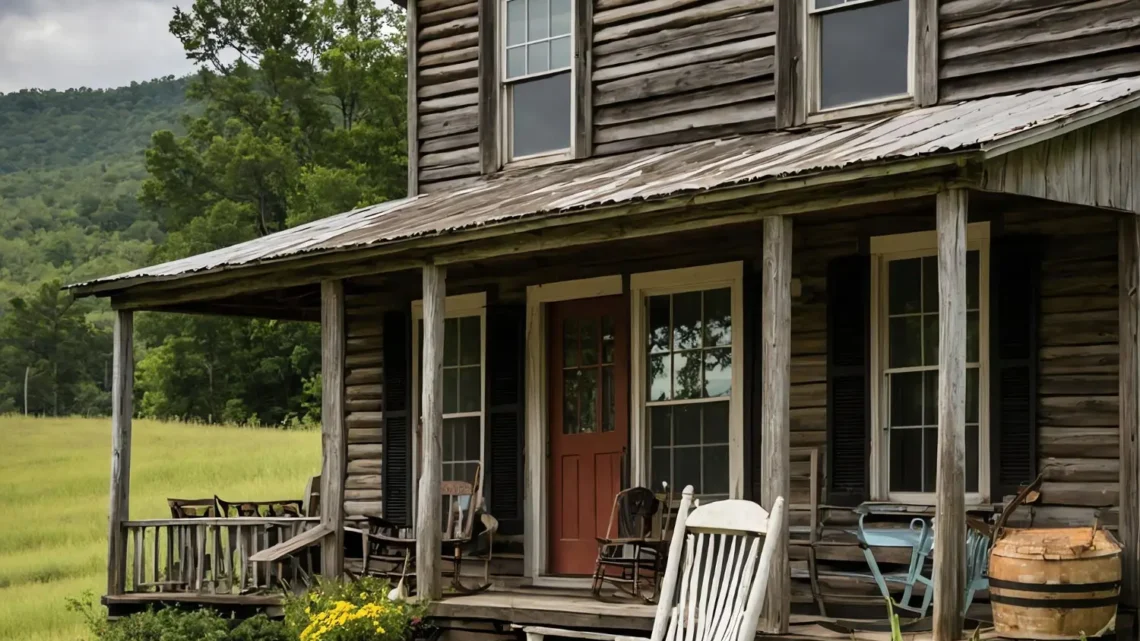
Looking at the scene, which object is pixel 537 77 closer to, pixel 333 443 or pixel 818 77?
pixel 818 77

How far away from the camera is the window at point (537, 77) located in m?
12.4

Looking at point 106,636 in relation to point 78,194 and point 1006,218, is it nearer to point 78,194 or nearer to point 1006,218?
point 1006,218

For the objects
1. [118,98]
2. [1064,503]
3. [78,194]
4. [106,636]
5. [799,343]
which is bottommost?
[106,636]

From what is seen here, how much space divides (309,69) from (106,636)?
29.6 meters

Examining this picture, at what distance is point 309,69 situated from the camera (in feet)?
129

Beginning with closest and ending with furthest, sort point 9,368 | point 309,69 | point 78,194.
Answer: point 309,69 < point 9,368 < point 78,194

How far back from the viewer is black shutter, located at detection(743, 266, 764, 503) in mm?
10414

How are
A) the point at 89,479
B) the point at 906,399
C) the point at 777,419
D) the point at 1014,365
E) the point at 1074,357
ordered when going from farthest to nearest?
the point at 89,479, the point at 906,399, the point at 1014,365, the point at 1074,357, the point at 777,419

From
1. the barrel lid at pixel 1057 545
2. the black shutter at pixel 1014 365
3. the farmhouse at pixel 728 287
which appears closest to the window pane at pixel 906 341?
the farmhouse at pixel 728 287

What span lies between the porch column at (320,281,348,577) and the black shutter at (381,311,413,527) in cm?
159

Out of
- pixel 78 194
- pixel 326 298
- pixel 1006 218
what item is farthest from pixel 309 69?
pixel 1006 218

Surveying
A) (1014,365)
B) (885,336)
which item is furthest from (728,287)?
(1014,365)

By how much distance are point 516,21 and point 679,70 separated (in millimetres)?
1865

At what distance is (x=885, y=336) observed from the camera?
32.3ft
